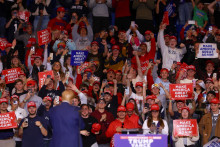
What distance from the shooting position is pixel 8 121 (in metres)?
11.5

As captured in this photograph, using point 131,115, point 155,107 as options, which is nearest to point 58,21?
point 131,115

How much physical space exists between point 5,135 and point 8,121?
362mm

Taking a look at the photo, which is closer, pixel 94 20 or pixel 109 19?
pixel 94 20

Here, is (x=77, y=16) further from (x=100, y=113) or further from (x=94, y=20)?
(x=100, y=113)

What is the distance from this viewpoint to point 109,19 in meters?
17.3

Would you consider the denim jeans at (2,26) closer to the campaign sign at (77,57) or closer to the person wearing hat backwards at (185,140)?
the campaign sign at (77,57)

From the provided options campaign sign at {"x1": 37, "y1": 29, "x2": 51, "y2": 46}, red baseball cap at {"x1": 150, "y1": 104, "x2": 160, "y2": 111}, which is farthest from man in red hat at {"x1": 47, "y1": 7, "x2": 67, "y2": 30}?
red baseball cap at {"x1": 150, "y1": 104, "x2": 160, "y2": 111}

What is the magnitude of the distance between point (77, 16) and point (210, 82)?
4.59 meters

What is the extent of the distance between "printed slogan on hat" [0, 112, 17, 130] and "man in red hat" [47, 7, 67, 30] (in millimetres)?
4770

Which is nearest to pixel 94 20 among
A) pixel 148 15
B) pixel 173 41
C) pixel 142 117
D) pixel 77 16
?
pixel 77 16

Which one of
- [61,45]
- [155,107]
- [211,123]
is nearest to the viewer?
[155,107]

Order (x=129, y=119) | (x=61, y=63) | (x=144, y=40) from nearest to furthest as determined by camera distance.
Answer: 1. (x=129, y=119)
2. (x=61, y=63)
3. (x=144, y=40)

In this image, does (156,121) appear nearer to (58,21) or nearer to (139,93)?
(139,93)

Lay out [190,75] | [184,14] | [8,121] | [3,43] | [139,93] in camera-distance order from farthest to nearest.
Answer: [184,14]
[3,43]
[190,75]
[139,93]
[8,121]
